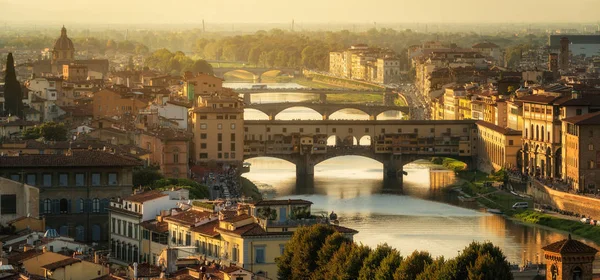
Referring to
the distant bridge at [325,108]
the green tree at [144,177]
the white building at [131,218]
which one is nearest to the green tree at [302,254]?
the white building at [131,218]

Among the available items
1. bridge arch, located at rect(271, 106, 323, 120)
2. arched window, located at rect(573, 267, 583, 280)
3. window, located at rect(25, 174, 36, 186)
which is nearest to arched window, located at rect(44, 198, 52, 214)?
window, located at rect(25, 174, 36, 186)

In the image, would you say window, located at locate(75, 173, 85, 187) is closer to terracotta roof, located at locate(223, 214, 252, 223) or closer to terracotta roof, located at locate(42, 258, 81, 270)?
terracotta roof, located at locate(223, 214, 252, 223)

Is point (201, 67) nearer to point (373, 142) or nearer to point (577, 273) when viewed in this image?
point (373, 142)

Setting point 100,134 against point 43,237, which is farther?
point 100,134

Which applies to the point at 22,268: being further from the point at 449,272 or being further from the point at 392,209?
the point at 392,209

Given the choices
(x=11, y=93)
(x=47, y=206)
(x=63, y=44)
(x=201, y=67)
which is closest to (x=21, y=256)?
(x=47, y=206)

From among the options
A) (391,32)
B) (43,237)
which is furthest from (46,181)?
(391,32)
